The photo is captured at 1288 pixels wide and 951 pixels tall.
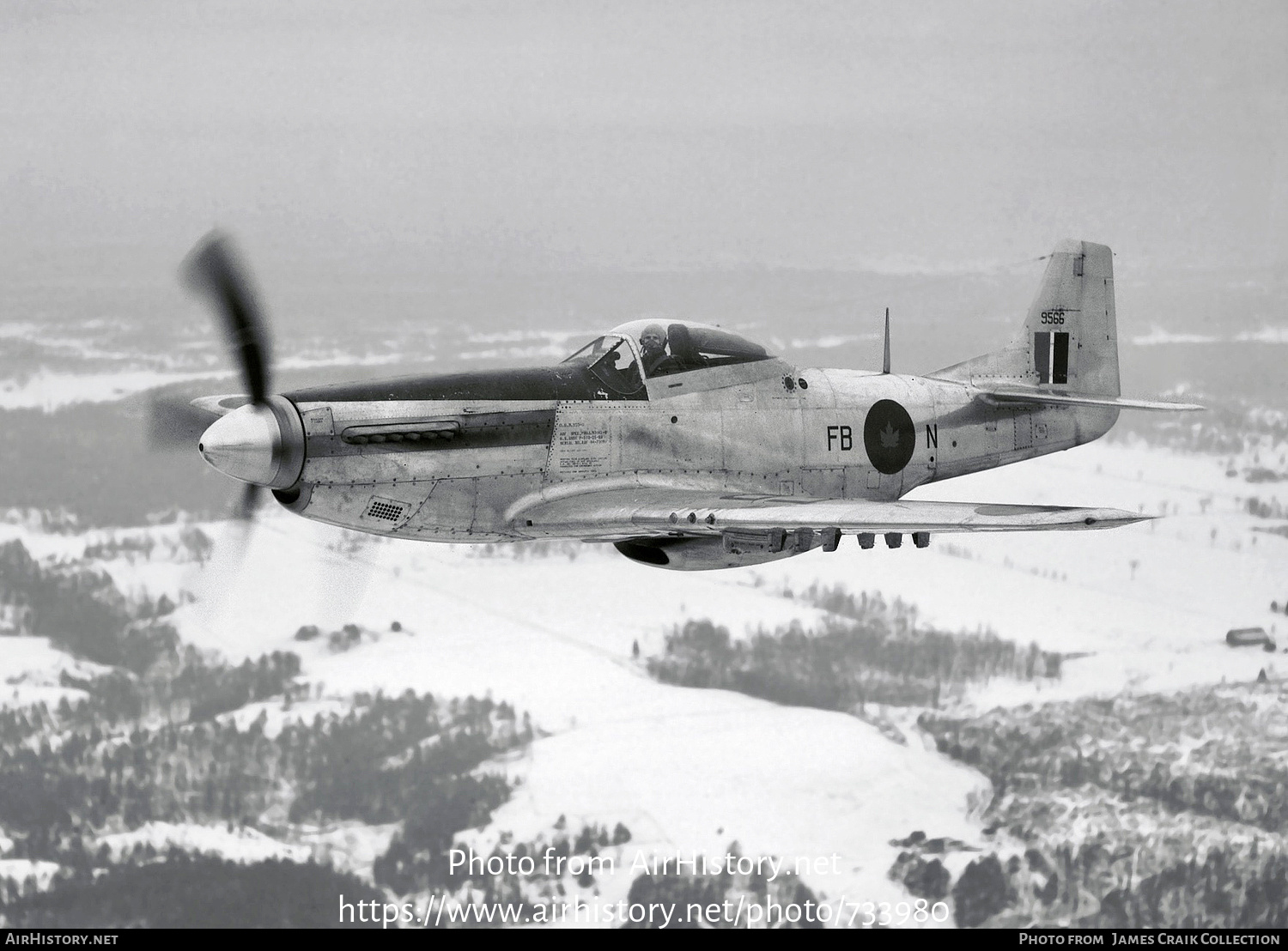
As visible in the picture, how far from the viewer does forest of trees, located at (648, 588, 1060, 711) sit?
36.2 metres

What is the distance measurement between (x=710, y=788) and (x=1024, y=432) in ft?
56.2

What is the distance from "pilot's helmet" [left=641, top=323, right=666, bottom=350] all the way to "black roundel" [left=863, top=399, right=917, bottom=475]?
2531mm

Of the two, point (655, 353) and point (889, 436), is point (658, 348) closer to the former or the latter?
point (655, 353)

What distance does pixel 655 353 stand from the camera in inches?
553

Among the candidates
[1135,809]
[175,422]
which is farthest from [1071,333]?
[1135,809]

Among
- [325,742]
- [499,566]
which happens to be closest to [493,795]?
[325,742]

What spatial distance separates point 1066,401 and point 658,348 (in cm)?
530

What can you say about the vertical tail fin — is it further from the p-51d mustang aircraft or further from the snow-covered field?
the snow-covered field

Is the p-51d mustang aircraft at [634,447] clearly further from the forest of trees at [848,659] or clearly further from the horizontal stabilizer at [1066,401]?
the forest of trees at [848,659]

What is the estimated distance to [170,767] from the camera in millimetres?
36062

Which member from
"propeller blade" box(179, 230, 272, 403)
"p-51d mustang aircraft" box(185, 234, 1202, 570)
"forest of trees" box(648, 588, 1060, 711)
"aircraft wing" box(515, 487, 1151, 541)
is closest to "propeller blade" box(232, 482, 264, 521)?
"p-51d mustang aircraft" box(185, 234, 1202, 570)

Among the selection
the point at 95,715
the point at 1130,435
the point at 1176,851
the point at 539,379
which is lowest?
the point at 1176,851

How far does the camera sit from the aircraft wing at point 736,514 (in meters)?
12.2

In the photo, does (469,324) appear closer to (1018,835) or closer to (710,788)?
(710,788)
